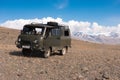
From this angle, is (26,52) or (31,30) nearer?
(31,30)

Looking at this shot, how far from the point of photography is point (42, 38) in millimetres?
20703

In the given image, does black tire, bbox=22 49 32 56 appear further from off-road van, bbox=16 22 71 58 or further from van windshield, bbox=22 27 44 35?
van windshield, bbox=22 27 44 35

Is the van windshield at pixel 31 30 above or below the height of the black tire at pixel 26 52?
above

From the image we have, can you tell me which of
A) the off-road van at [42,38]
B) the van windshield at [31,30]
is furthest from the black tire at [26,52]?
the van windshield at [31,30]

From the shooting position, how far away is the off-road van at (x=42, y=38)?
67.9 feet

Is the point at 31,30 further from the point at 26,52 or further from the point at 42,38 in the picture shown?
the point at 26,52

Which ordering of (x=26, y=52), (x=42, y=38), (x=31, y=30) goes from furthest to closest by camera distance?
(x=26, y=52), (x=31, y=30), (x=42, y=38)

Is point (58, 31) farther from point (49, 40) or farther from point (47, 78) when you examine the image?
point (47, 78)

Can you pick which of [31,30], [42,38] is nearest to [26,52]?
[31,30]

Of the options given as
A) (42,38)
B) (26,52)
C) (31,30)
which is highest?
(31,30)

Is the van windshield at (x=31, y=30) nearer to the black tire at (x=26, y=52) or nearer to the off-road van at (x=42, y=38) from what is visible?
the off-road van at (x=42, y=38)

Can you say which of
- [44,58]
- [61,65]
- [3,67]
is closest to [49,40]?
[44,58]

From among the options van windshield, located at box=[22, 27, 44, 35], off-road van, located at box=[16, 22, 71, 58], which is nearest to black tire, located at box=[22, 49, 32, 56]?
off-road van, located at box=[16, 22, 71, 58]

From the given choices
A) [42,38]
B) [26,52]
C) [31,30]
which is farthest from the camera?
[26,52]
